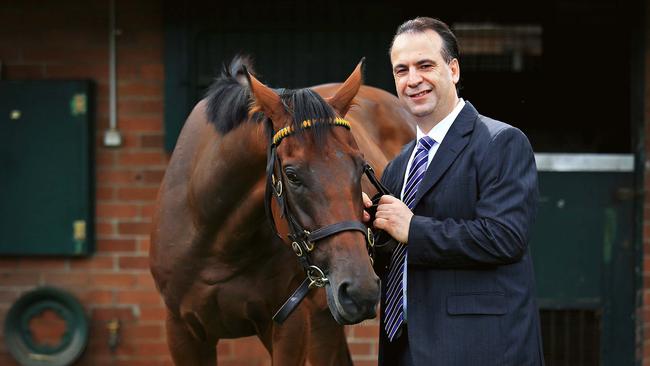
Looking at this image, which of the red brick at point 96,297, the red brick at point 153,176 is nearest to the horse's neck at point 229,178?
the red brick at point 153,176

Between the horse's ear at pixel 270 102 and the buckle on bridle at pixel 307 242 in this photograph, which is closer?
the buckle on bridle at pixel 307 242

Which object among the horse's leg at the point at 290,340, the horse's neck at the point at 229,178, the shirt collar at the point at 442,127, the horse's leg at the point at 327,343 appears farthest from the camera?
the horse's leg at the point at 327,343

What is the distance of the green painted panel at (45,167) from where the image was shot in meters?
5.28

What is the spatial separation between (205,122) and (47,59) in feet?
6.90

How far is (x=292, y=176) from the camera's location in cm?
270

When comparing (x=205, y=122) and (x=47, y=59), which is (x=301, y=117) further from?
(x=47, y=59)

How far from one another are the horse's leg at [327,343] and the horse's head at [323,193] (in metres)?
1.52

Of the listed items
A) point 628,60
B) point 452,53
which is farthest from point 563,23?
point 452,53

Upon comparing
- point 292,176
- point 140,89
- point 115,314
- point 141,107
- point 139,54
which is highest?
point 139,54

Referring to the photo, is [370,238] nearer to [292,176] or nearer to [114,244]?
[292,176]

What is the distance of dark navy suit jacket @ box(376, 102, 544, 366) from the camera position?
99.0 inches

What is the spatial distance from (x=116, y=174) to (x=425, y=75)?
3.16 m

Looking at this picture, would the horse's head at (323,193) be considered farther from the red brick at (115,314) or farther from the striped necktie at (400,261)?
the red brick at (115,314)

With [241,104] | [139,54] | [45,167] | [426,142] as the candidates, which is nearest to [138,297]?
[45,167]
